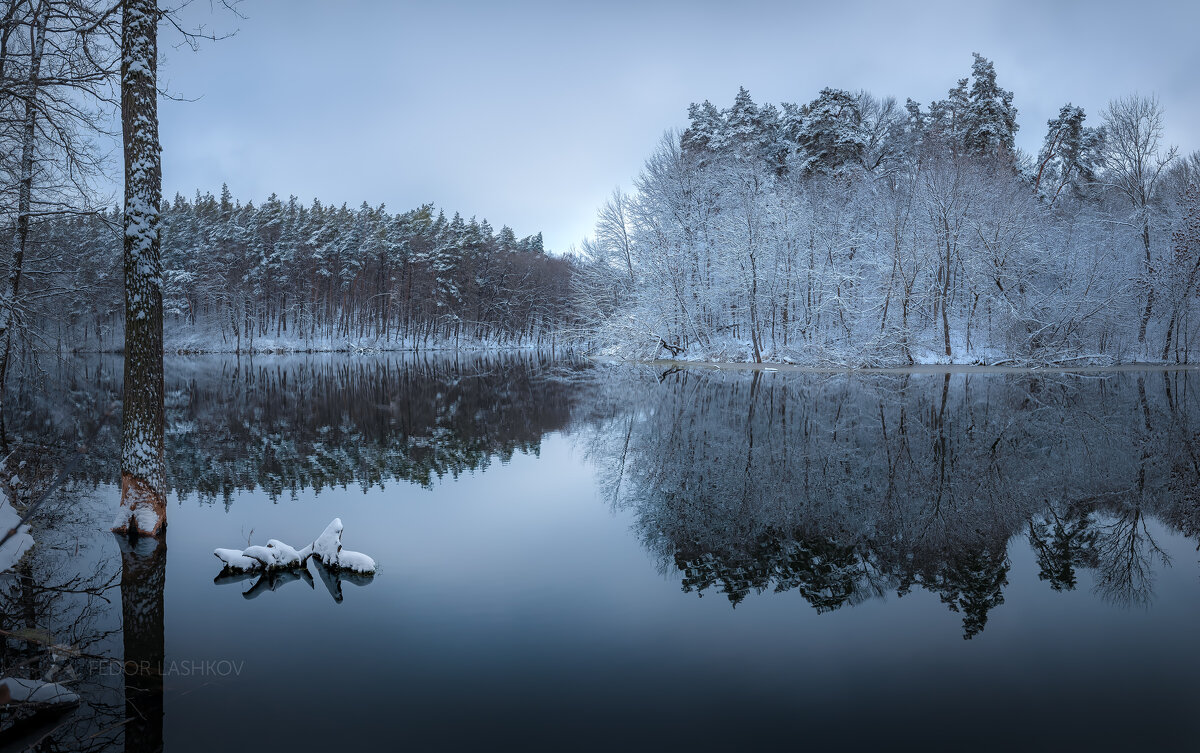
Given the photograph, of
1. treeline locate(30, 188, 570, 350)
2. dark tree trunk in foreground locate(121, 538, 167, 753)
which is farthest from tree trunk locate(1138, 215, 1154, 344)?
treeline locate(30, 188, 570, 350)

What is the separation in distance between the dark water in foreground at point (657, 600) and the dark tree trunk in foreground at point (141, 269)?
3.00 feet

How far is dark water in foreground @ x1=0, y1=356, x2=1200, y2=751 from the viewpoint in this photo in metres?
4.04

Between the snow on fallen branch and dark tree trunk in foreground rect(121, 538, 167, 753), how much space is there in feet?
2.13

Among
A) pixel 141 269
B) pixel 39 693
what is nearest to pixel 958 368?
pixel 141 269

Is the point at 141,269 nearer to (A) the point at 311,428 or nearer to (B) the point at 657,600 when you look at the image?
(B) the point at 657,600

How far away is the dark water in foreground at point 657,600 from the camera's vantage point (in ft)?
13.3

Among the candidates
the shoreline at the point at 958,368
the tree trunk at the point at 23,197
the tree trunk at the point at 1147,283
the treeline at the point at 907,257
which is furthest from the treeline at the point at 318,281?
the tree trunk at the point at 1147,283

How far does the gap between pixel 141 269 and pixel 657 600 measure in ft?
22.9

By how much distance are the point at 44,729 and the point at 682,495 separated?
281 inches

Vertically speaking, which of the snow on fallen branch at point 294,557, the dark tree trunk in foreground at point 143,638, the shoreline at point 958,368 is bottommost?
the dark tree trunk in foreground at point 143,638

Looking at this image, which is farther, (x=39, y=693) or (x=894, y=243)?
(x=894, y=243)

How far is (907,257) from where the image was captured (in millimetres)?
Result: 34438

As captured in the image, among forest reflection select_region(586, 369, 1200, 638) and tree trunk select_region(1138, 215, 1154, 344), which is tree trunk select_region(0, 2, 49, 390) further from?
tree trunk select_region(1138, 215, 1154, 344)

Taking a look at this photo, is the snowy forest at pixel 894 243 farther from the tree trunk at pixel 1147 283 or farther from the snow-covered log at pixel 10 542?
the snow-covered log at pixel 10 542
